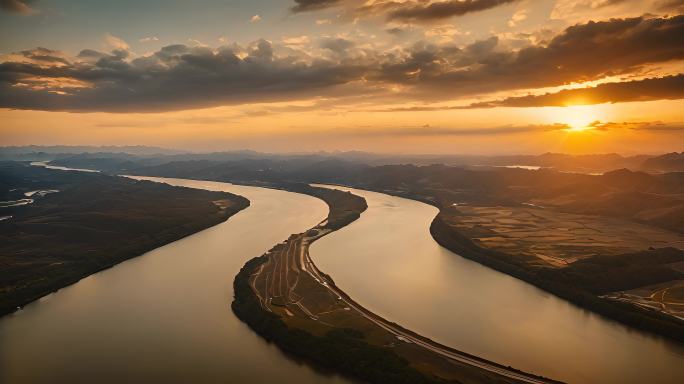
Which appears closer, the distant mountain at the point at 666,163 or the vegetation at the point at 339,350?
the vegetation at the point at 339,350

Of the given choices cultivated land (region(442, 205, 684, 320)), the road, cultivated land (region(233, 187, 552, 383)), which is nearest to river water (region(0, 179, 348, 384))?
cultivated land (region(233, 187, 552, 383))

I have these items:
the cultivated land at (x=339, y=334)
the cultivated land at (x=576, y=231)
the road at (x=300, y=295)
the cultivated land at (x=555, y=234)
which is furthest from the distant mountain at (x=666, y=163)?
the cultivated land at (x=339, y=334)

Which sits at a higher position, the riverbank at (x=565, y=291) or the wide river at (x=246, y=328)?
the riverbank at (x=565, y=291)

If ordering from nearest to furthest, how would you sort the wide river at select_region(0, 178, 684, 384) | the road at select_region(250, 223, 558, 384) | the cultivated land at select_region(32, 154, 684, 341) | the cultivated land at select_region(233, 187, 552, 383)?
the cultivated land at select_region(233, 187, 552, 383), the wide river at select_region(0, 178, 684, 384), the road at select_region(250, 223, 558, 384), the cultivated land at select_region(32, 154, 684, 341)

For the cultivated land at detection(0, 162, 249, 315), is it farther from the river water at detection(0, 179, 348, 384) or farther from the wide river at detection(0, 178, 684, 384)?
the wide river at detection(0, 178, 684, 384)

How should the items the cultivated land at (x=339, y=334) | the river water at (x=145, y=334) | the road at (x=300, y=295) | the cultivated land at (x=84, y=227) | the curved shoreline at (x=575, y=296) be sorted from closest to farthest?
the cultivated land at (x=339, y=334)
the river water at (x=145, y=334)
the road at (x=300, y=295)
the curved shoreline at (x=575, y=296)
the cultivated land at (x=84, y=227)

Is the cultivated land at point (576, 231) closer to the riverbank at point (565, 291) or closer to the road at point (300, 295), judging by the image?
the riverbank at point (565, 291)

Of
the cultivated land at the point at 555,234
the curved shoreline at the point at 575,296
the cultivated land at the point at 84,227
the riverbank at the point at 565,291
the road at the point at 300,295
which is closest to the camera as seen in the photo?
the road at the point at 300,295
